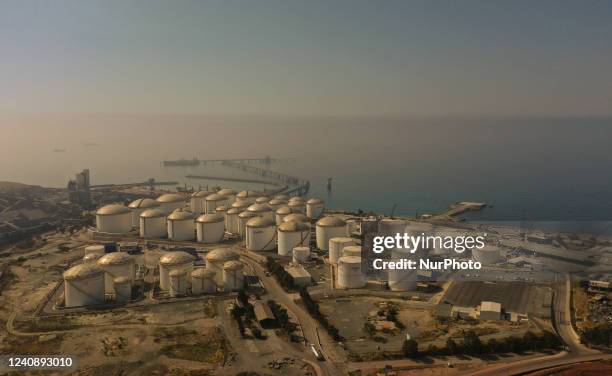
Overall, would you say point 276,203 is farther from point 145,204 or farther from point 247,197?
point 145,204

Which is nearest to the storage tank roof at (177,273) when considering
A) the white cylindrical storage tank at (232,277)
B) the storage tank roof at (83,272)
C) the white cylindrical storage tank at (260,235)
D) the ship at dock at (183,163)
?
the white cylindrical storage tank at (232,277)

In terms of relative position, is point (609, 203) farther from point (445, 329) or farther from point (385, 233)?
point (445, 329)

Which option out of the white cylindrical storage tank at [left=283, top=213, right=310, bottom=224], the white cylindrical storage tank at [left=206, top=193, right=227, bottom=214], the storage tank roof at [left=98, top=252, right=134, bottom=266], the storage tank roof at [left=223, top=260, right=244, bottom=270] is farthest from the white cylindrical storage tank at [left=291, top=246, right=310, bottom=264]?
the white cylindrical storage tank at [left=206, top=193, right=227, bottom=214]

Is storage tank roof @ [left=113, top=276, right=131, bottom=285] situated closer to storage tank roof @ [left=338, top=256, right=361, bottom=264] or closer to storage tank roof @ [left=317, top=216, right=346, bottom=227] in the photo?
storage tank roof @ [left=338, top=256, right=361, bottom=264]

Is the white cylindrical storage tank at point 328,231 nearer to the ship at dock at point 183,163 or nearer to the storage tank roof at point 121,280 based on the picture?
the storage tank roof at point 121,280

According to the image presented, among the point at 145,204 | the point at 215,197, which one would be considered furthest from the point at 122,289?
the point at 215,197

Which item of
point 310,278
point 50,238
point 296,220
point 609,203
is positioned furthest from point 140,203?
point 609,203
